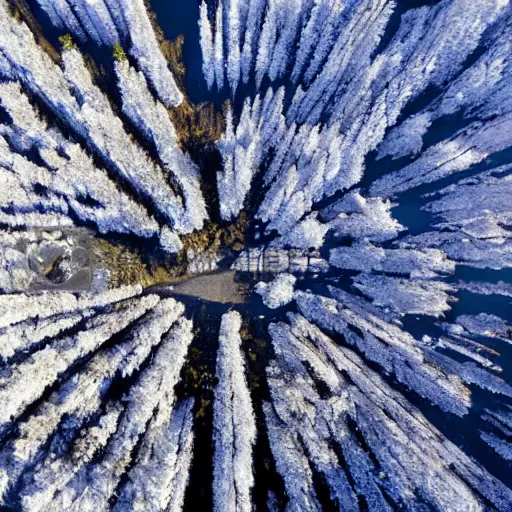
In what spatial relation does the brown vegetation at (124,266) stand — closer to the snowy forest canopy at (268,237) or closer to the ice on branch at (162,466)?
the snowy forest canopy at (268,237)

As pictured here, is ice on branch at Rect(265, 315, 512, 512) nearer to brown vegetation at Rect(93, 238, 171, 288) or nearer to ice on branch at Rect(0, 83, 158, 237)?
brown vegetation at Rect(93, 238, 171, 288)

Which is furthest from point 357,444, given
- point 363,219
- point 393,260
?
point 363,219

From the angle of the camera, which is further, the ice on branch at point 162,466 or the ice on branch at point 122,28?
the ice on branch at point 122,28

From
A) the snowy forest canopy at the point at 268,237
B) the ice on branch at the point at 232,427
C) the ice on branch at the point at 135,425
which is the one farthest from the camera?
the snowy forest canopy at the point at 268,237

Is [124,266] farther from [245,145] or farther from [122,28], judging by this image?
[122,28]

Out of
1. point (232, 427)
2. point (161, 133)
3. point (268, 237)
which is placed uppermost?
point (161, 133)

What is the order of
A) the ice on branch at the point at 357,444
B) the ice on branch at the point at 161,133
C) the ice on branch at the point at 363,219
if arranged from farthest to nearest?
the ice on branch at the point at 363,219, the ice on branch at the point at 161,133, the ice on branch at the point at 357,444

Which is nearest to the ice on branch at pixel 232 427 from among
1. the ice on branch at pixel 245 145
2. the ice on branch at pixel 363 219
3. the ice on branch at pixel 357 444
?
the ice on branch at pixel 357 444
